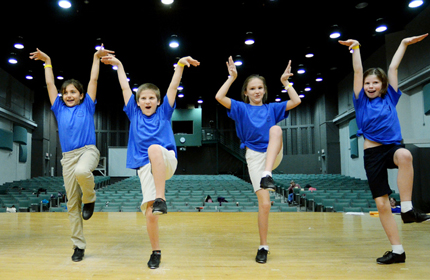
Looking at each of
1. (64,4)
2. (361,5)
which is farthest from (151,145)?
(361,5)

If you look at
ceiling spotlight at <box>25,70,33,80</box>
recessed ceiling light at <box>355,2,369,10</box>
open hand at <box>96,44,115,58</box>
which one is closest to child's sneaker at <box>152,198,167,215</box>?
open hand at <box>96,44,115,58</box>

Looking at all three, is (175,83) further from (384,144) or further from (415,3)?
(415,3)

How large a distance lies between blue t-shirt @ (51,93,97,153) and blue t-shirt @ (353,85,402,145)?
2515 millimetres

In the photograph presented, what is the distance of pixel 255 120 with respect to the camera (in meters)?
2.93

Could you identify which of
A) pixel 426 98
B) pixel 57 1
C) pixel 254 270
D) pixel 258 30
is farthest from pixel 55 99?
pixel 426 98

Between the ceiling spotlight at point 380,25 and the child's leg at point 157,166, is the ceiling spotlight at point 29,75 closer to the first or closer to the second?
the ceiling spotlight at point 380,25

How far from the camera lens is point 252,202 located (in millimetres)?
7969

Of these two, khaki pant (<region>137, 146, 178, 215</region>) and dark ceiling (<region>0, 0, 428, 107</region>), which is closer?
khaki pant (<region>137, 146, 178, 215</region>)

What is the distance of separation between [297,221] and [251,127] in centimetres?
252

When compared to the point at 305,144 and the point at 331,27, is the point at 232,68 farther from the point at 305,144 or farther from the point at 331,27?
the point at 305,144

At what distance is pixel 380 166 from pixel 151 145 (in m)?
1.97

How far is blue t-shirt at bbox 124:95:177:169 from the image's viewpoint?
102 inches

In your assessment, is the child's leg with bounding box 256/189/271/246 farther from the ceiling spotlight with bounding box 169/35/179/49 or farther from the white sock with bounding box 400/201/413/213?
the ceiling spotlight with bounding box 169/35/179/49

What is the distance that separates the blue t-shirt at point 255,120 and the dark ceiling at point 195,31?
7.50 m
